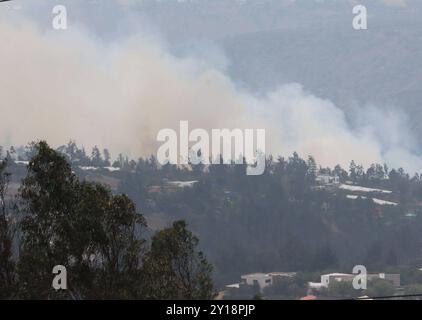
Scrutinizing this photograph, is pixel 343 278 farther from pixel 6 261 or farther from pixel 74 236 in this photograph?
pixel 6 261

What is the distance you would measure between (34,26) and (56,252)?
161442 mm

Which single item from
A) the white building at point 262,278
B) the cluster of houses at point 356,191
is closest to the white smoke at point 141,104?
the cluster of houses at point 356,191

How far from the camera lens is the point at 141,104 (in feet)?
544

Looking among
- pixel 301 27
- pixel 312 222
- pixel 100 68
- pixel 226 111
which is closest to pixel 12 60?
pixel 100 68

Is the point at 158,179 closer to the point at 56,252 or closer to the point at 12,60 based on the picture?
the point at 12,60

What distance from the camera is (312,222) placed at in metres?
110

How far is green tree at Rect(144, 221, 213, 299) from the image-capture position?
899 inches

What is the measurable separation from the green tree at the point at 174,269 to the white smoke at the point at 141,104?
112 m

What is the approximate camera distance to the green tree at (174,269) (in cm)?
2284

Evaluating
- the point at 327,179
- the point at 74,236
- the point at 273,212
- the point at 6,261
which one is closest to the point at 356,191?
the point at 327,179

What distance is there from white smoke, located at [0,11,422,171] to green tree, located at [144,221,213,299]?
111829 mm

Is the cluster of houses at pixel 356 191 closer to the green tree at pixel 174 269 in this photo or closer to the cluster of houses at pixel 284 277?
the cluster of houses at pixel 284 277

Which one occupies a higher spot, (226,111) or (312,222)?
(226,111)

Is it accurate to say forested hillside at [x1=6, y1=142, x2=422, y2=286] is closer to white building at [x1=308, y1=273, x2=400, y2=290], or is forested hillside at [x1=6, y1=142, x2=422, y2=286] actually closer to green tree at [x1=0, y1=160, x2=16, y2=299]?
white building at [x1=308, y1=273, x2=400, y2=290]
